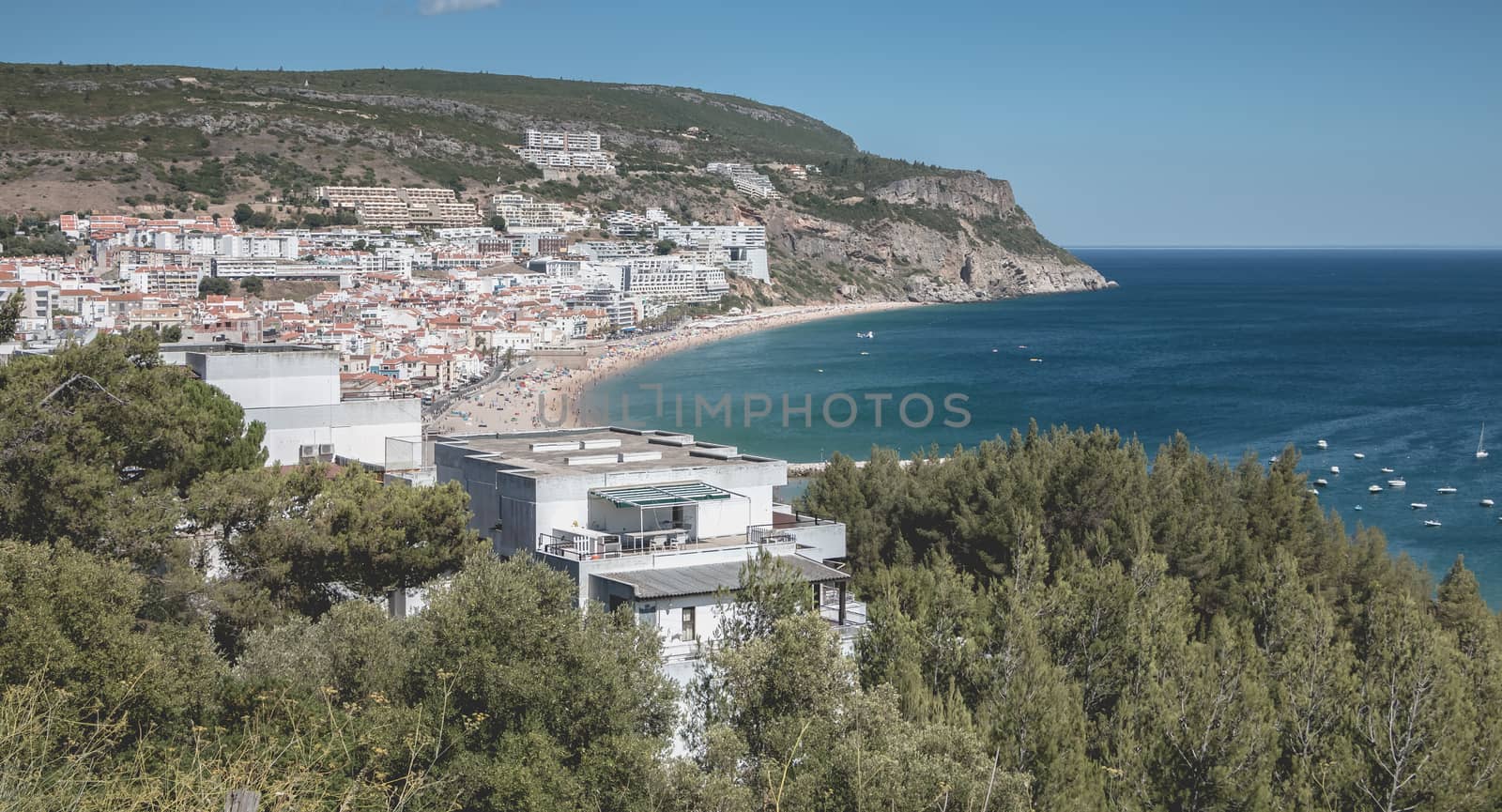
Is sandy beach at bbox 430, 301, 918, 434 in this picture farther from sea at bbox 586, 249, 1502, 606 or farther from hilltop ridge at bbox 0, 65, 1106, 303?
hilltop ridge at bbox 0, 65, 1106, 303

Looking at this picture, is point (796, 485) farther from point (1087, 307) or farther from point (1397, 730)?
point (1087, 307)

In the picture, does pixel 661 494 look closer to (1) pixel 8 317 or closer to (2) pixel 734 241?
(1) pixel 8 317

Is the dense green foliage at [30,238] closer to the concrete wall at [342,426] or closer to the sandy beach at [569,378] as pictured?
the sandy beach at [569,378]

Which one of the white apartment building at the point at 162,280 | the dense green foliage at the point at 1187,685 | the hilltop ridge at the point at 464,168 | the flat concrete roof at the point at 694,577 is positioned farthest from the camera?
the hilltop ridge at the point at 464,168

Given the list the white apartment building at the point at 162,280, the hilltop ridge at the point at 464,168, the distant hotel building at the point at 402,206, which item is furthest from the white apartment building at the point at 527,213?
the white apartment building at the point at 162,280

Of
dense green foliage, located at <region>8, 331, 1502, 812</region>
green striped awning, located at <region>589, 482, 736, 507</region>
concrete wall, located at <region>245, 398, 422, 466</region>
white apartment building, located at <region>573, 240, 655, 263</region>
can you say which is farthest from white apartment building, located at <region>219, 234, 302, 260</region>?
green striped awning, located at <region>589, 482, 736, 507</region>

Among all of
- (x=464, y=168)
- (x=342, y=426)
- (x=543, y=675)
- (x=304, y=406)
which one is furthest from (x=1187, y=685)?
(x=464, y=168)

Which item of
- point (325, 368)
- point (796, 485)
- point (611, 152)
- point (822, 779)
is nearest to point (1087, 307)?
point (611, 152)

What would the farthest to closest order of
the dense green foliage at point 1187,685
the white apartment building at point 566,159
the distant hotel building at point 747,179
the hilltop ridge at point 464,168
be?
the distant hotel building at point 747,179 → the white apartment building at point 566,159 → the hilltop ridge at point 464,168 → the dense green foliage at point 1187,685
